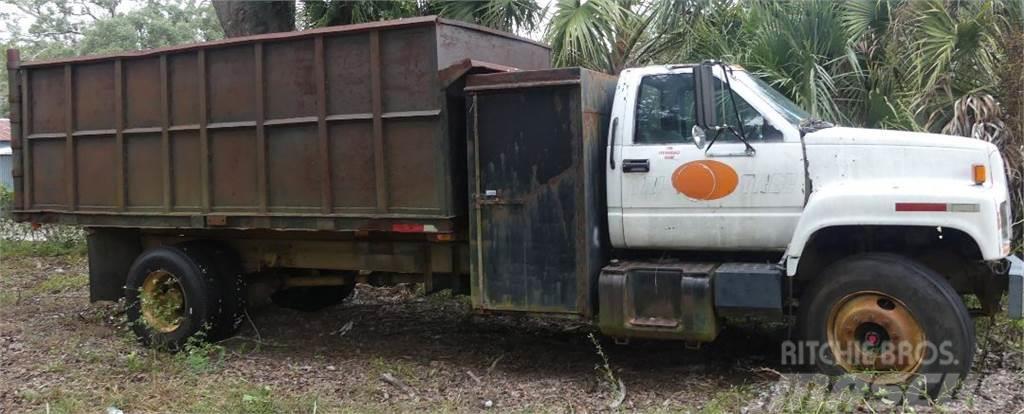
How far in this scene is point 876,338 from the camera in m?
5.04

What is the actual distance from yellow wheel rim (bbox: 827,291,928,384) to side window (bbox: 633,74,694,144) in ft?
4.75

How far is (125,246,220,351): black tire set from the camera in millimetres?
6949

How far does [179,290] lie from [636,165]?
4.16 m

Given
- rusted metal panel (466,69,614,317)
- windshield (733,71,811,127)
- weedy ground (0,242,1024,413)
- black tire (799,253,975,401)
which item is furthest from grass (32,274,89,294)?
black tire (799,253,975,401)

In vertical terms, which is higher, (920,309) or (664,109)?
(664,109)

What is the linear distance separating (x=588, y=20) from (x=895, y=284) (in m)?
5.14

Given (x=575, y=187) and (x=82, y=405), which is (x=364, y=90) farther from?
(x=82, y=405)

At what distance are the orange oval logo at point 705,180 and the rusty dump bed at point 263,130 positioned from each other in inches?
61.6

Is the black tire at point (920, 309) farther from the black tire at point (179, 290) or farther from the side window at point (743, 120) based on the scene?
the black tire at point (179, 290)

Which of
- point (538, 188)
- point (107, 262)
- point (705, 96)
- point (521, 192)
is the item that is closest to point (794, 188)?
point (705, 96)

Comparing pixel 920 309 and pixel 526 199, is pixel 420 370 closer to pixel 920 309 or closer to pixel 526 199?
pixel 526 199

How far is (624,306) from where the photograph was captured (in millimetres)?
5480

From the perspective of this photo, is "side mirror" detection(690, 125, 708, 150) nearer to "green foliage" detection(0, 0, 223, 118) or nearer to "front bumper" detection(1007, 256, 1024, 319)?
"front bumper" detection(1007, 256, 1024, 319)

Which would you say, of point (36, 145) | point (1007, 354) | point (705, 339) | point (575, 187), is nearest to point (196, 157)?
point (36, 145)
